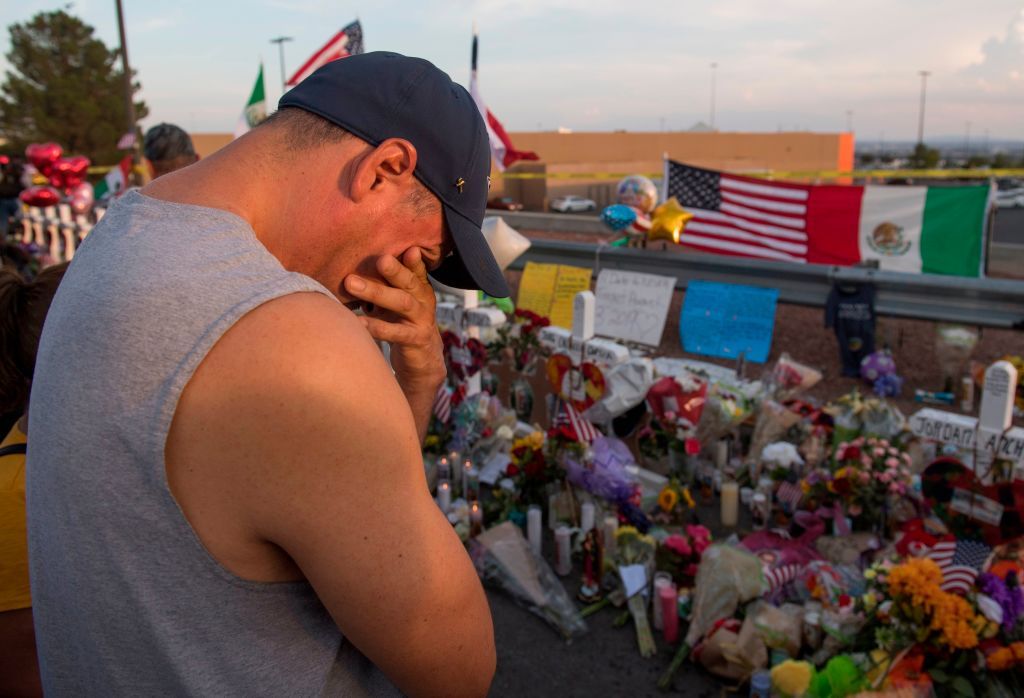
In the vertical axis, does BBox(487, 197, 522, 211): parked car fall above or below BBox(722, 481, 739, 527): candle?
above

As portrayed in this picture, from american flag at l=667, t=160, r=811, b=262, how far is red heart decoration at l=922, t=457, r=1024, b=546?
18.8 ft

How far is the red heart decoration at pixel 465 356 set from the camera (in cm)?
510

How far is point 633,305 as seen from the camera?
7.46 metres

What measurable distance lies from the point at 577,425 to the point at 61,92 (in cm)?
3384

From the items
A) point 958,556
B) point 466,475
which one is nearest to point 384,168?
point 958,556

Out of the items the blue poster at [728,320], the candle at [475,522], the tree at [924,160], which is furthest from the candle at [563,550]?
the tree at [924,160]

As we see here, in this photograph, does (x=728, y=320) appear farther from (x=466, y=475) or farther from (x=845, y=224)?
(x=466, y=475)

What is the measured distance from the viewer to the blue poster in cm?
744

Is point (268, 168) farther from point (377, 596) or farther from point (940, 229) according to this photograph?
point (940, 229)

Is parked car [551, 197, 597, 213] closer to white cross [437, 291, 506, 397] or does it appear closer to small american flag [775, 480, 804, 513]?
white cross [437, 291, 506, 397]

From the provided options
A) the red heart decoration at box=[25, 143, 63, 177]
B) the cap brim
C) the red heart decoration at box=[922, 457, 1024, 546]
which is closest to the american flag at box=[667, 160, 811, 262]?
the red heart decoration at box=[922, 457, 1024, 546]

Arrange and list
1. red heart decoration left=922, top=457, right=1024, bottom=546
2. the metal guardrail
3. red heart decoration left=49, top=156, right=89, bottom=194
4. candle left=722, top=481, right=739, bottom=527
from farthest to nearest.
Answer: red heart decoration left=49, top=156, right=89, bottom=194
the metal guardrail
candle left=722, top=481, right=739, bottom=527
red heart decoration left=922, top=457, right=1024, bottom=546

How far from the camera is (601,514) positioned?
4.10 meters

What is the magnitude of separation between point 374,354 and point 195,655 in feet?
1.37
